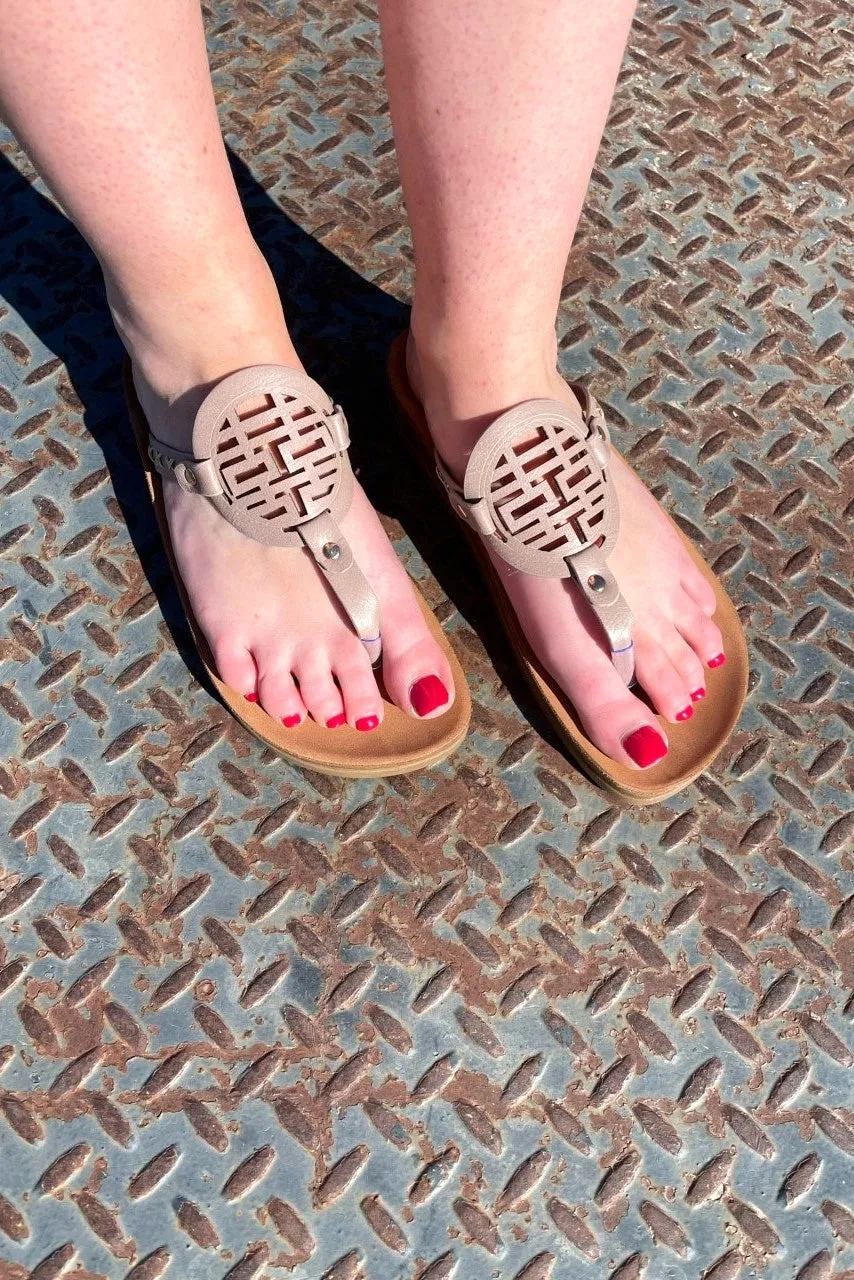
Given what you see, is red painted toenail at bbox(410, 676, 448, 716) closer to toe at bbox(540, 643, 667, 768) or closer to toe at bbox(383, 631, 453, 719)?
toe at bbox(383, 631, 453, 719)

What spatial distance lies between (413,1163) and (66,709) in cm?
72

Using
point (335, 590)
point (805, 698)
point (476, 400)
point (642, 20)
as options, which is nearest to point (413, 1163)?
point (335, 590)

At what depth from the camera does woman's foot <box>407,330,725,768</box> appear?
4.28 ft

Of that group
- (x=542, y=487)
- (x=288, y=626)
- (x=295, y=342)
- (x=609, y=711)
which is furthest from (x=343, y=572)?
(x=295, y=342)

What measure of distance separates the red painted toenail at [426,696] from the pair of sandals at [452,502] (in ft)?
0.07

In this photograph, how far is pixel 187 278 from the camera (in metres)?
1.20

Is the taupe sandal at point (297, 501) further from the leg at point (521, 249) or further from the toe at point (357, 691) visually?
the leg at point (521, 249)

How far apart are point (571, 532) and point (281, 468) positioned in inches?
14.2

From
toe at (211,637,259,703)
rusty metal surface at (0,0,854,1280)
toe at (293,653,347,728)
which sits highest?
toe at (211,637,259,703)

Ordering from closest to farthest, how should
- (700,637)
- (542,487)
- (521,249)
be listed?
1. (521,249)
2. (542,487)
3. (700,637)

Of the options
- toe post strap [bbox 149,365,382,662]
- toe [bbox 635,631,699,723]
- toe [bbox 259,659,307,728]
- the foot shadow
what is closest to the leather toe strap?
toe post strap [bbox 149,365,382,662]

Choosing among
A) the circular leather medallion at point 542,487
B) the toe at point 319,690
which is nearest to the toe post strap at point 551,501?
the circular leather medallion at point 542,487

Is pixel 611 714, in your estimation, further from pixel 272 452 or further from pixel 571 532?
pixel 272 452

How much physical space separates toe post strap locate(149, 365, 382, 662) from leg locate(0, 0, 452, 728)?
0.11 feet
